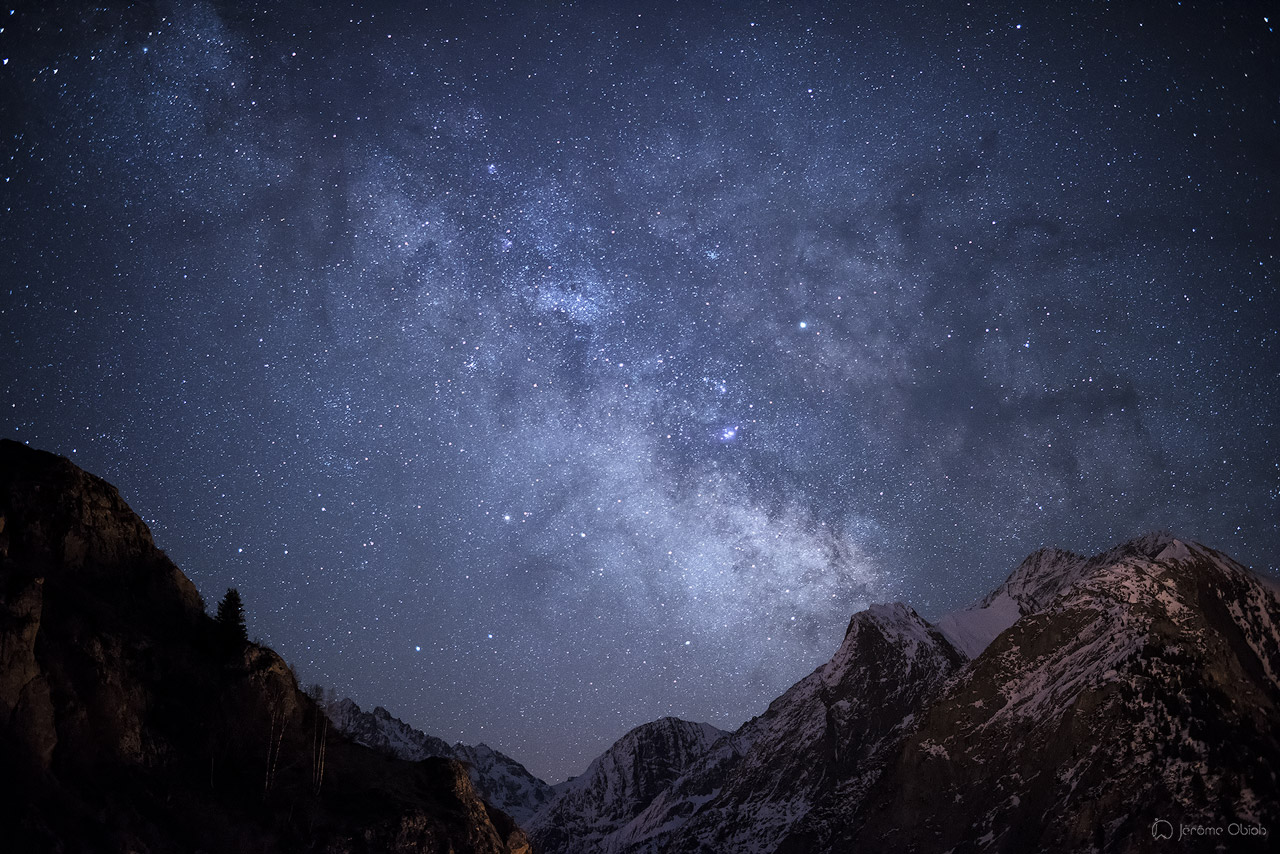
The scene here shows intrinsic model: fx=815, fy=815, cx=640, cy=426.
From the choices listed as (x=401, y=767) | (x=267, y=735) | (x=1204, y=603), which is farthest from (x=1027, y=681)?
(x=267, y=735)

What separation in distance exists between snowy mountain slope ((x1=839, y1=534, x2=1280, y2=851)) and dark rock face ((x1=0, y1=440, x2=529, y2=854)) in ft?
365

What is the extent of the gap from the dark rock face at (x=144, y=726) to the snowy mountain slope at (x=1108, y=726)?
365ft

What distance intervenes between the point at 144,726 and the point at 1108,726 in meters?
151

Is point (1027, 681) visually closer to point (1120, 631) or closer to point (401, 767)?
point (1120, 631)

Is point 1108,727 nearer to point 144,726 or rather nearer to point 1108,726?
→ point 1108,726

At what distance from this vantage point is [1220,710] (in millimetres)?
132125

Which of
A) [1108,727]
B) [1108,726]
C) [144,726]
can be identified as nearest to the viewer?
[144,726]

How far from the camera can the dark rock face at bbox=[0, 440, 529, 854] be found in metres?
39.5

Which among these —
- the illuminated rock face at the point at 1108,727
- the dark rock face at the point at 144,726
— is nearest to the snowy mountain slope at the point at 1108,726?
the illuminated rock face at the point at 1108,727

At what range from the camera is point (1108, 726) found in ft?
468

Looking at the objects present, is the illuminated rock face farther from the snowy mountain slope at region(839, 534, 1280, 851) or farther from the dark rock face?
the dark rock face

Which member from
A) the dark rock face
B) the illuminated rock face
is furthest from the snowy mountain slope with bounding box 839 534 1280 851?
the dark rock face

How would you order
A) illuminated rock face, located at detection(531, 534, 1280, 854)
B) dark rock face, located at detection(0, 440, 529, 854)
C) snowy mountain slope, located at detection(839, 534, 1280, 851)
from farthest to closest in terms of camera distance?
snowy mountain slope, located at detection(839, 534, 1280, 851), illuminated rock face, located at detection(531, 534, 1280, 854), dark rock face, located at detection(0, 440, 529, 854)

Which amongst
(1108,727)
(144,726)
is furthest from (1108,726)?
(144,726)
